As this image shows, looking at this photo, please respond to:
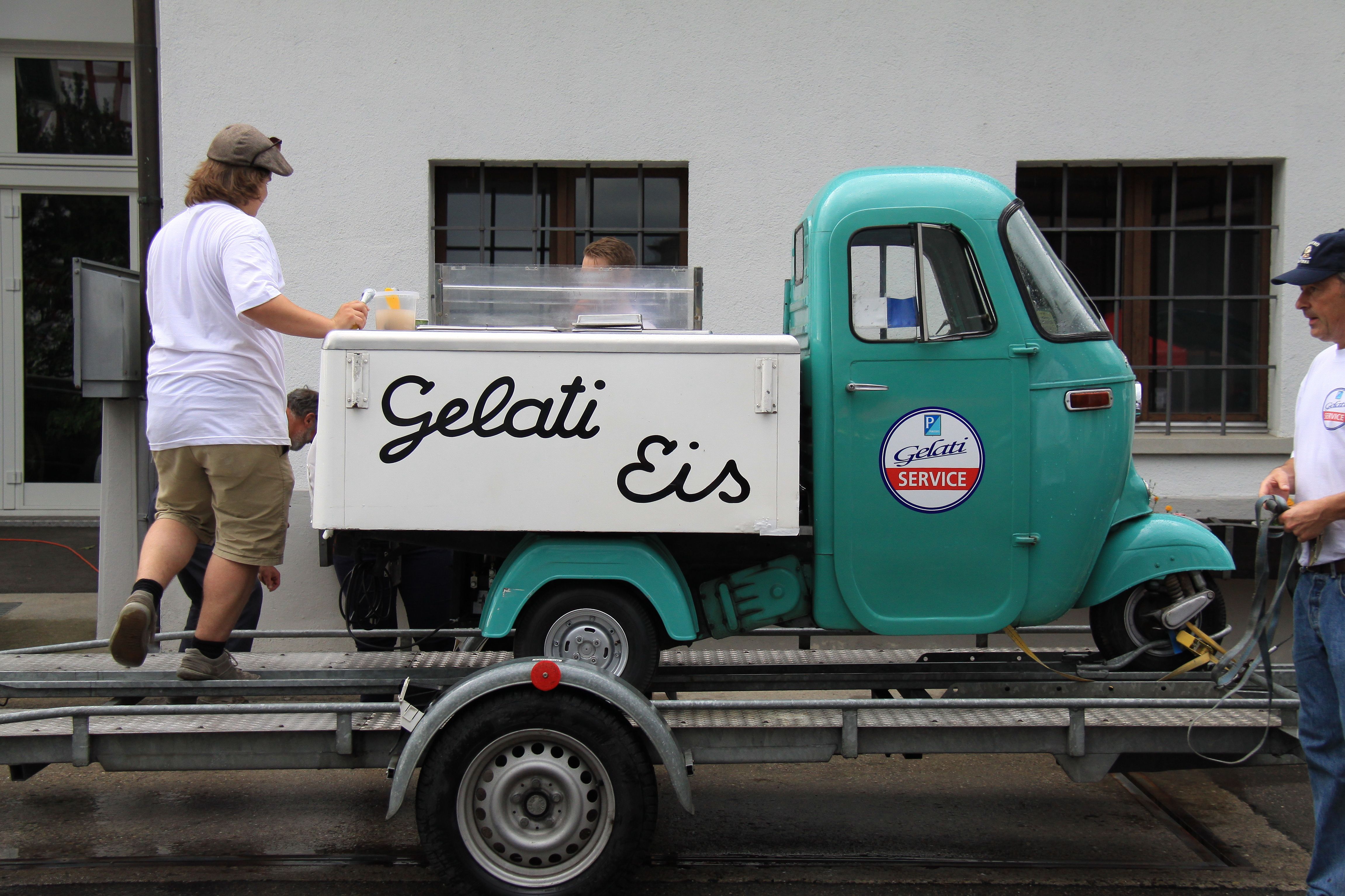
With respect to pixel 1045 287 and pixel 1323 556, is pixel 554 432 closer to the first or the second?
pixel 1045 287

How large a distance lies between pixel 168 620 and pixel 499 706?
176 inches

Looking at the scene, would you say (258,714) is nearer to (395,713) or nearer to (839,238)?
(395,713)

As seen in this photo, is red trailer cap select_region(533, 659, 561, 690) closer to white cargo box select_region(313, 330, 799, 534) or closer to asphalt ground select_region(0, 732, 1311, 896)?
white cargo box select_region(313, 330, 799, 534)

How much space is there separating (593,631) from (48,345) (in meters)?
7.41

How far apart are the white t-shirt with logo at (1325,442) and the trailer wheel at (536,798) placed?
209cm

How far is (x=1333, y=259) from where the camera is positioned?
307cm

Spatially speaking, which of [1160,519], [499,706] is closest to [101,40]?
[499,706]

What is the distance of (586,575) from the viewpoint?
3633mm

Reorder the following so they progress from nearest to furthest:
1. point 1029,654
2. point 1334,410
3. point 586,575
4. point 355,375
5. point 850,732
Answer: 1. point 1334,410
2. point 850,732
3. point 355,375
4. point 586,575
5. point 1029,654

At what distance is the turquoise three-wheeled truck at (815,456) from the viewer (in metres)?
3.54

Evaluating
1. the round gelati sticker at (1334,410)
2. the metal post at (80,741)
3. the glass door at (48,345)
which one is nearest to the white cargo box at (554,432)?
the metal post at (80,741)

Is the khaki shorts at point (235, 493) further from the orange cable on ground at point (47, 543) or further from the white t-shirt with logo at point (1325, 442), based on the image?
the orange cable on ground at point (47, 543)

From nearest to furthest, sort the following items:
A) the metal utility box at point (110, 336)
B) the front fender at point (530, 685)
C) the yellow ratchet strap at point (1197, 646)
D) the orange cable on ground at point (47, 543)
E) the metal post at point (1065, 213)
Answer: the front fender at point (530, 685)
the yellow ratchet strap at point (1197, 646)
the metal utility box at point (110, 336)
the metal post at point (1065, 213)
the orange cable on ground at point (47, 543)

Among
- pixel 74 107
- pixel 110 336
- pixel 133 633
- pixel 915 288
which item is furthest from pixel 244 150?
pixel 74 107
